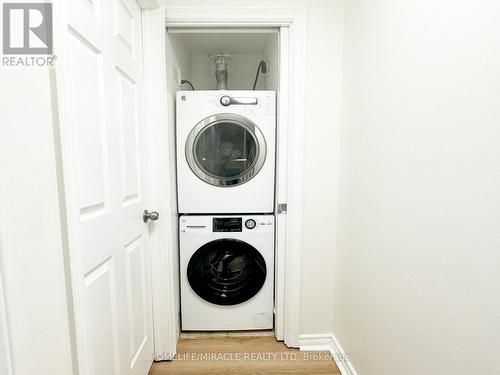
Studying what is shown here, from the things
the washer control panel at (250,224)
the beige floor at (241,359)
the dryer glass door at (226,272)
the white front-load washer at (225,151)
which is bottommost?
the beige floor at (241,359)

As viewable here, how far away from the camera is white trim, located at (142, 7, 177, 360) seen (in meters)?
1.31

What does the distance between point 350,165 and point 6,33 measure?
4.61 feet

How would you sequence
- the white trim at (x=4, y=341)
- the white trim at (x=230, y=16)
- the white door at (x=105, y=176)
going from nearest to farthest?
the white trim at (x=4, y=341)
the white door at (x=105, y=176)
the white trim at (x=230, y=16)

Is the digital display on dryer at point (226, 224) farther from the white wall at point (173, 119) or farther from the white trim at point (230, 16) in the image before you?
the white trim at point (230, 16)

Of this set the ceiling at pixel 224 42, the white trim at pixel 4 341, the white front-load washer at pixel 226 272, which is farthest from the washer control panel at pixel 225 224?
the ceiling at pixel 224 42

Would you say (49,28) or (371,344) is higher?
(49,28)

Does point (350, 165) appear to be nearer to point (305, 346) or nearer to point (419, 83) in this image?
point (419, 83)

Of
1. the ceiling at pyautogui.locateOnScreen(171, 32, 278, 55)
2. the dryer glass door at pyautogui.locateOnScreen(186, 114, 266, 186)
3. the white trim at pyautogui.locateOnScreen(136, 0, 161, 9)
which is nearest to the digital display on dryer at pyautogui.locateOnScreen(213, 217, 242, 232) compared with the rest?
the dryer glass door at pyautogui.locateOnScreen(186, 114, 266, 186)

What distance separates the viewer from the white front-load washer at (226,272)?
5.42 feet

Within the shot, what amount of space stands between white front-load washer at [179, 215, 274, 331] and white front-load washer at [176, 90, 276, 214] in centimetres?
11

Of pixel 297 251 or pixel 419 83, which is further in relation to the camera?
pixel 297 251

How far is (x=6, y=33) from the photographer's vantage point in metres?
0.57

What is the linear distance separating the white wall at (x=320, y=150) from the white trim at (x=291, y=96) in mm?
43

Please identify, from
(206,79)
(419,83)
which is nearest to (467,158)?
(419,83)
